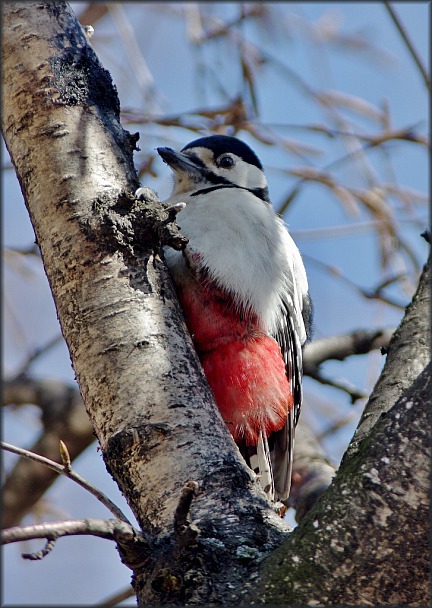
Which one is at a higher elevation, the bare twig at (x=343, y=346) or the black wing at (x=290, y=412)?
the bare twig at (x=343, y=346)

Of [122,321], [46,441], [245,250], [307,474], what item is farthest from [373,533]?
[46,441]

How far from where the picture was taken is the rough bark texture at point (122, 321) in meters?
1.64

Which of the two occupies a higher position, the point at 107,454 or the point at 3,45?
the point at 3,45

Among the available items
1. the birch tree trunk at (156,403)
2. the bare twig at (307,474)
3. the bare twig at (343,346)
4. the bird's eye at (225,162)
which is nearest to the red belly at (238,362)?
the bare twig at (307,474)

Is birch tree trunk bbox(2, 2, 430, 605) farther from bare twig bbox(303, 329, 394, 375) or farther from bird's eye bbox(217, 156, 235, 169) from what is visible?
bare twig bbox(303, 329, 394, 375)

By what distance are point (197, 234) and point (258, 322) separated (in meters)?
0.44

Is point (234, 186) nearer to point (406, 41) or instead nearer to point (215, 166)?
point (215, 166)

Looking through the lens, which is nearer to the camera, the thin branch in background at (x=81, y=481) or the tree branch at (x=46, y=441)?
the thin branch in background at (x=81, y=481)

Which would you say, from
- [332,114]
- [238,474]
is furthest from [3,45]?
[332,114]

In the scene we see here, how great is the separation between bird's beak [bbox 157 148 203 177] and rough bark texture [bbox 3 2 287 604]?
117cm

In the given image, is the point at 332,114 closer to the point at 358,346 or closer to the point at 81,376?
the point at 358,346

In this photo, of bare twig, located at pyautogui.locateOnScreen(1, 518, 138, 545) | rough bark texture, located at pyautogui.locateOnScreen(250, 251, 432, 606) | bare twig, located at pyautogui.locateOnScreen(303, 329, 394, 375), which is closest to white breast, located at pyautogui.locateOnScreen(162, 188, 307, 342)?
bare twig, located at pyautogui.locateOnScreen(303, 329, 394, 375)

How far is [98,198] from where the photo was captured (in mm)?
2277

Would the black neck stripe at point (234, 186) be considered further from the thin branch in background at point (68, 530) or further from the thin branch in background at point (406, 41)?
the thin branch in background at point (68, 530)
